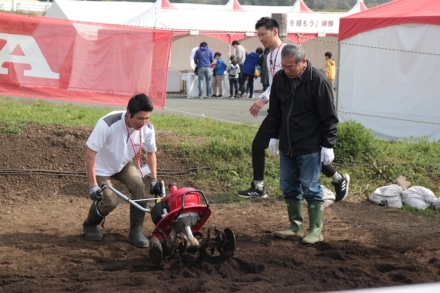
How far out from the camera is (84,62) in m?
13.3

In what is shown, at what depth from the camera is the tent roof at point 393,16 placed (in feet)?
49.3

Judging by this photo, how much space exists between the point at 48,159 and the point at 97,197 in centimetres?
358

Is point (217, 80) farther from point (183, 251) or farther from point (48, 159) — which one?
point (183, 251)

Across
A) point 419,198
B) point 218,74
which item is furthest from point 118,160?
point 218,74

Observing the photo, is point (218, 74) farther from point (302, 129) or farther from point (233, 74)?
point (302, 129)

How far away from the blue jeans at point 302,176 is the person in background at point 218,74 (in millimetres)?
18208

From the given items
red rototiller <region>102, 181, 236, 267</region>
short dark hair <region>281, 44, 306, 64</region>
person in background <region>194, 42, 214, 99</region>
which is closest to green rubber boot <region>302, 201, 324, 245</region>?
red rototiller <region>102, 181, 236, 267</region>

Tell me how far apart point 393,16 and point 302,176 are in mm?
8881

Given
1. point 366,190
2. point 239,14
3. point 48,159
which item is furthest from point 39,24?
point 239,14

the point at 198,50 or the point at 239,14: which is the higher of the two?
the point at 239,14

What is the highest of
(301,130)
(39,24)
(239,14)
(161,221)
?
(239,14)

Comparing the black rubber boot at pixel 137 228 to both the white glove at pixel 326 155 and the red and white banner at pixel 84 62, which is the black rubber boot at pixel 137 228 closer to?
the white glove at pixel 326 155

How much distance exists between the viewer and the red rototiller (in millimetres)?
6551

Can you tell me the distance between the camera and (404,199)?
10.0 m
